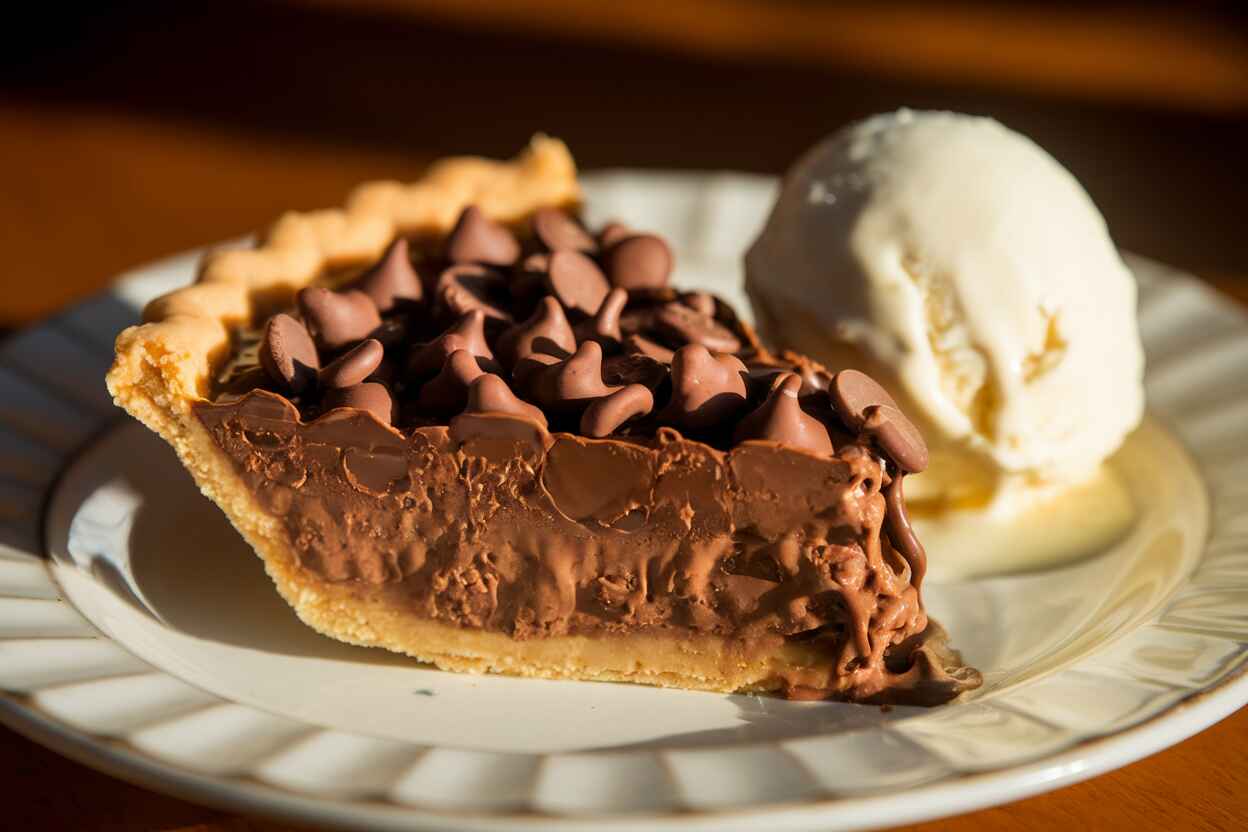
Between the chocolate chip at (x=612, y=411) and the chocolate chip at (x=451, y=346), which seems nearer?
the chocolate chip at (x=612, y=411)

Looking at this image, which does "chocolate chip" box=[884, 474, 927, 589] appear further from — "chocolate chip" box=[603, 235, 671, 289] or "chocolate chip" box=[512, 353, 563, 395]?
"chocolate chip" box=[603, 235, 671, 289]

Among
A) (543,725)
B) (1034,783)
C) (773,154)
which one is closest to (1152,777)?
(1034,783)

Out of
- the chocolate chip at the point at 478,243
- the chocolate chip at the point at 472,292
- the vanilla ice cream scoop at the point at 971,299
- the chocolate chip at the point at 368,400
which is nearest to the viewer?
the chocolate chip at the point at 368,400

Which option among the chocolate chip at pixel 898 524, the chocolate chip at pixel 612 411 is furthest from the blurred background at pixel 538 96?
the chocolate chip at pixel 612 411

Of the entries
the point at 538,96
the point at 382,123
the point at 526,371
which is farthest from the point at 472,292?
the point at 538,96

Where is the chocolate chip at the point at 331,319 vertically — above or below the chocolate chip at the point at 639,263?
below

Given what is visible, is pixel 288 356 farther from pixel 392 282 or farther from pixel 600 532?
pixel 600 532

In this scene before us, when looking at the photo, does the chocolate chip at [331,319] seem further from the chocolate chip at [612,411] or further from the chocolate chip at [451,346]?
the chocolate chip at [612,411]
